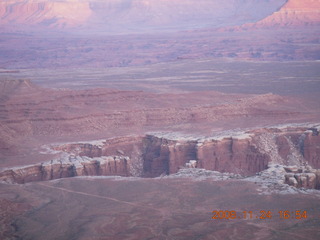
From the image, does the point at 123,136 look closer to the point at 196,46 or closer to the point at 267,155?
the point at 267,155

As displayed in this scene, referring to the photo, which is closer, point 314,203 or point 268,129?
point 314,203

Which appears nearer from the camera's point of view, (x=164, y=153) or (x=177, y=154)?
(x=177, y=154)

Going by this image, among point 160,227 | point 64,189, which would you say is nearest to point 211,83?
point 64,189

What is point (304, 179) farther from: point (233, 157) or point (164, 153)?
point (164, 153)
